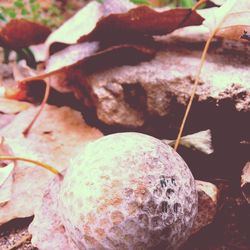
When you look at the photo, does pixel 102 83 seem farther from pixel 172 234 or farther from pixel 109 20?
pixel 172 234

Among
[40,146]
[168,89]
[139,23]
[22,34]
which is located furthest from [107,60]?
[22,34]

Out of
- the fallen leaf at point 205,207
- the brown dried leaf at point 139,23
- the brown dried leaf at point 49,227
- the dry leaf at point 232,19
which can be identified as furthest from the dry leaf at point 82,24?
the fallen leaf at point 205,207

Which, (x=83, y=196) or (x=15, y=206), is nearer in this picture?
(x=83, y=196)

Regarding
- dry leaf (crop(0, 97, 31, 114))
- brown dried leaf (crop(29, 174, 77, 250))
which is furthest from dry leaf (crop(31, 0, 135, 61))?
brown dried leaf (crop(29, 174, 77, 250))

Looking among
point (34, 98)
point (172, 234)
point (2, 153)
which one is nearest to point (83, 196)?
point (172, 234)

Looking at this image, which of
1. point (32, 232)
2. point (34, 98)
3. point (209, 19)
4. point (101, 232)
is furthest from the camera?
point (34, 98)

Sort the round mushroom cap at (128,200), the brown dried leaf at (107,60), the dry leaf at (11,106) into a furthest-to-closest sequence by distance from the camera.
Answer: the dry leaf at (11,106) → the brown dried leaf at (107,60) → the round mushroom cap at (128,200)

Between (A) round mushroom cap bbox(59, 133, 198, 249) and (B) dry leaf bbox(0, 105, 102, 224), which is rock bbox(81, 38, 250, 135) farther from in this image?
(A) round mushroom cap bbox(59, 133, 198, 249)

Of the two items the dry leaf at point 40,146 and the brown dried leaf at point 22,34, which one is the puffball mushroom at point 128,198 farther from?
the brown dried leaf at point 22,34
